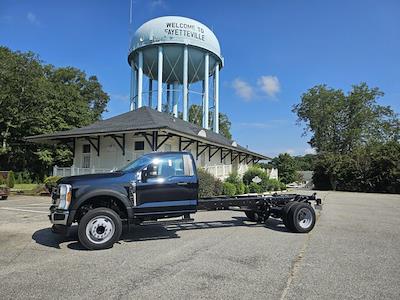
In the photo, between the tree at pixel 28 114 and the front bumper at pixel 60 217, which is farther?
the tree at pixel 28 114

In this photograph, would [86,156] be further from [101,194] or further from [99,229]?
[99,229]

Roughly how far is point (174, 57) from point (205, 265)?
31.0m

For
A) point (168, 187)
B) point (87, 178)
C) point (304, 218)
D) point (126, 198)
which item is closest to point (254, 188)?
point (304, 218)

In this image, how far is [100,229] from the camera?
679 centimetres

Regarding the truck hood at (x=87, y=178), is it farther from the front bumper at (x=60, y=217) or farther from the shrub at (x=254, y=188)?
the shrub at (x=254, y=188)

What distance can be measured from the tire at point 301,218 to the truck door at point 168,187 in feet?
8.80

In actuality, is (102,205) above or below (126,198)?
below

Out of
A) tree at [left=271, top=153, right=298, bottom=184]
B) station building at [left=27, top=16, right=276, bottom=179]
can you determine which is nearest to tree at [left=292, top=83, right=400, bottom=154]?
tree at [left=271, top=153, right=298, bottom=184]

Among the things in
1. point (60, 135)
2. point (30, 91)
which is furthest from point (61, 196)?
point (30, 91)

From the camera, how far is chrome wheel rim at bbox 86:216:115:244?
6.68m

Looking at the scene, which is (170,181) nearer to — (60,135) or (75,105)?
(60,135)

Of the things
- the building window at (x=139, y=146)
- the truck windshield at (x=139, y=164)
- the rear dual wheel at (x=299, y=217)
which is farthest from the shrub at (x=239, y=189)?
the truck windshield at (x=139, y=164)

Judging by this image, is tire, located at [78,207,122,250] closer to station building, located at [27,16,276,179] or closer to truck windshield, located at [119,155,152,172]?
truck windshield, located at [119,155,152,172]

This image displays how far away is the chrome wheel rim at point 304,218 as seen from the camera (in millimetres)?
8828
